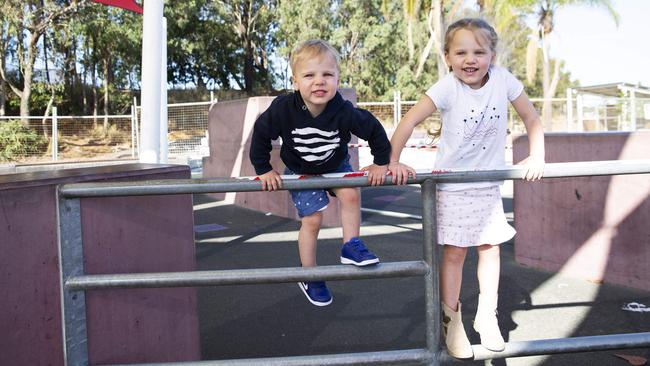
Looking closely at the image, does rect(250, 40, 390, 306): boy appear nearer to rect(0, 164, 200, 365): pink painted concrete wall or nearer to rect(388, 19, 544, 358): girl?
rect(388, 19, 544, 358): girl

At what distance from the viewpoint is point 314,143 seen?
2637mm

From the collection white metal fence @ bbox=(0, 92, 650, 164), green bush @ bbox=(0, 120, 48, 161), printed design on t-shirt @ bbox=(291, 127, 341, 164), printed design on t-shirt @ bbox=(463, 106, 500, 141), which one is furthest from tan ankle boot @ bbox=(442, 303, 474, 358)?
green bush @ bbox=(0, 120, 48, 161)

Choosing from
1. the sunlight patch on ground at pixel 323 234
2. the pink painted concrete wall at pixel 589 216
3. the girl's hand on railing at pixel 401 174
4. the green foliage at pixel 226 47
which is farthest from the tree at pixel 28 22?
the girl's hand on railing at pixel 401 174

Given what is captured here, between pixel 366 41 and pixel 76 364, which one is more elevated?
pixel 366 41

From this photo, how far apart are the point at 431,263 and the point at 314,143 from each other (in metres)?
0.97

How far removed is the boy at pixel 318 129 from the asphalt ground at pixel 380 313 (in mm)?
677

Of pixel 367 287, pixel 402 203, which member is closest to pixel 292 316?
pixel 367 287

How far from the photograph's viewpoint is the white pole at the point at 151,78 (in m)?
5.61

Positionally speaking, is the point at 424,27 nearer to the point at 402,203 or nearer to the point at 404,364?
the point at 402,203

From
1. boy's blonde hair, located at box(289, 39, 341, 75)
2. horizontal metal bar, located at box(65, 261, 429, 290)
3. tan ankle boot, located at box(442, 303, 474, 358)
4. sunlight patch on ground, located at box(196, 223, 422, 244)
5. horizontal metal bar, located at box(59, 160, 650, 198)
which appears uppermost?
boy's blonde hair, located at box(289, 39, 341, 75)

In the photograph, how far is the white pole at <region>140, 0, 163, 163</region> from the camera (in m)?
5.61

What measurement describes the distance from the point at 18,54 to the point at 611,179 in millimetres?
26569

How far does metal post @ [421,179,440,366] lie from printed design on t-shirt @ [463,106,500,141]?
0.66 meters

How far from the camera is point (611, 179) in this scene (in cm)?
434
